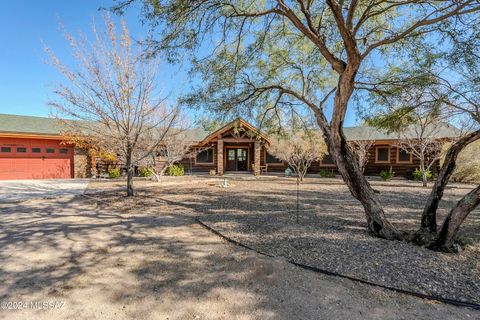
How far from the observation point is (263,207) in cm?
793

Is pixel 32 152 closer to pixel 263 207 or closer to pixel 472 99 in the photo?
pixel 263 207

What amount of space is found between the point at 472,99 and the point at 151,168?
1361 cm

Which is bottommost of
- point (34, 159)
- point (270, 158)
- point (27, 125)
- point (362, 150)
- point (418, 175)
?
point (418, 175)

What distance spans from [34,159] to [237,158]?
14.7m

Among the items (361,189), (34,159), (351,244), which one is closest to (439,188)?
(361,189)

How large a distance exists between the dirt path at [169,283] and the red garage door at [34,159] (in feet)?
43.1

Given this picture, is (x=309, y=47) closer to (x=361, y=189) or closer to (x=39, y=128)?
(x=361, y=189)

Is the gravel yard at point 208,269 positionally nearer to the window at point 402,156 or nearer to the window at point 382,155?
the window at point 402,156

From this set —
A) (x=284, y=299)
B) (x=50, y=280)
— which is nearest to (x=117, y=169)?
(x=50, y=280)

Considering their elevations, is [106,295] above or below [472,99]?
below

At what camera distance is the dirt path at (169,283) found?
8.41 feet

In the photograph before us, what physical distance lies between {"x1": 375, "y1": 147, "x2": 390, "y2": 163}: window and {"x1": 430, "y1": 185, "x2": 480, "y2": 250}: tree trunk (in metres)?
17.0

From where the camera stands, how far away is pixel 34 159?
1573cm

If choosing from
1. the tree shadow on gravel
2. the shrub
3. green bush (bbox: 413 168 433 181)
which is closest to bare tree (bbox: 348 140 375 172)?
green bush (bbox: 413 168 433 181)
